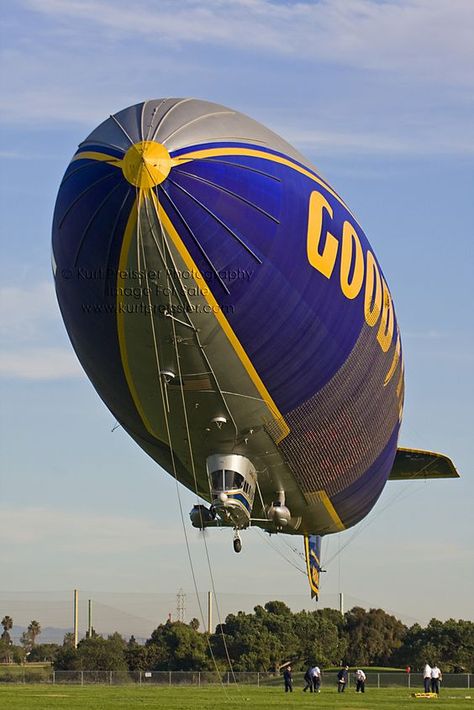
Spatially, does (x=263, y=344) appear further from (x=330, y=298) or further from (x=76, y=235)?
(x=76, y=235)

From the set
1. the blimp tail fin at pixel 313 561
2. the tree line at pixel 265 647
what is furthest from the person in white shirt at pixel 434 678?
the tree line at pixel 265 647

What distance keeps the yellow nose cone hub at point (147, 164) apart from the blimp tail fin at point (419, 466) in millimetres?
22272

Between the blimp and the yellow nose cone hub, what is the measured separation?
3 centimetres

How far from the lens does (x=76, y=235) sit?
24.6 metres

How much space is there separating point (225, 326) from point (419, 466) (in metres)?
20.3

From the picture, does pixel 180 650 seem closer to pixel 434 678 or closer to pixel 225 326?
pixel 434 678

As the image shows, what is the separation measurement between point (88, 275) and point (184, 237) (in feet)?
8.16

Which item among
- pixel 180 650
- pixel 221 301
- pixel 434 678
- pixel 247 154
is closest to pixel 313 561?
pixel 434 678

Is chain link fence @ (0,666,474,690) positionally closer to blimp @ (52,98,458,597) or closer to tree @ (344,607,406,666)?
tree @ (344,607,406,666)

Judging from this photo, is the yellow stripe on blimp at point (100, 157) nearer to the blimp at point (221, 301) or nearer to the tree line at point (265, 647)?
the blimp at point (221, 301)

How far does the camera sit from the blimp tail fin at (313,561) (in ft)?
138

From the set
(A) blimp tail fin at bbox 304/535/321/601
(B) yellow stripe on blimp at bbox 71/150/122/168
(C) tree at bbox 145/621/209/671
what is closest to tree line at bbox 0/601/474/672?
(C) tree at bbox 145/621/209/671

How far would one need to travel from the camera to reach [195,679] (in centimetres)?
7719

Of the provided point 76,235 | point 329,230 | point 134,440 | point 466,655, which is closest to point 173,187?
point 76,235
